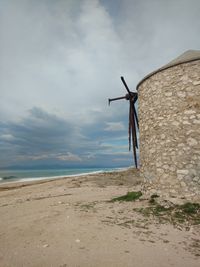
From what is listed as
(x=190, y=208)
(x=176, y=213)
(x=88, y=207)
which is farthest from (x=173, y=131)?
(x=88, y=207)

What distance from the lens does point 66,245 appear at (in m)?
4.89

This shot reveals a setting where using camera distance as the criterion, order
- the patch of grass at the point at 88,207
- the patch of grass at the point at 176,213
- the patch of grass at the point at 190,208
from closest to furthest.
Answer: the patch of grass at the point at 176,213, the patch of grass at the point at 190,208, the patch of grass at the point at 88,207

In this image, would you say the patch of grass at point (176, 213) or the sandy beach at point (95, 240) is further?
the patch of grass at point (176, 213)

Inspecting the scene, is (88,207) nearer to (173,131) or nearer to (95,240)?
(95,240)

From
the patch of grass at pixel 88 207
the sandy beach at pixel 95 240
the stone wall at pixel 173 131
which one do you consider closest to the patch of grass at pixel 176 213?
the sandy beach at pixel 95 240

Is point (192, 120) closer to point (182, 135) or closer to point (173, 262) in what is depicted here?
point (182, 135)

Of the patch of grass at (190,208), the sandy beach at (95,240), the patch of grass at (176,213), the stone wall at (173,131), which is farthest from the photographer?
the stone wall at (173,131)

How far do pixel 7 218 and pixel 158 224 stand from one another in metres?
4.81

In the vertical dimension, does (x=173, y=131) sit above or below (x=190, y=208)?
above

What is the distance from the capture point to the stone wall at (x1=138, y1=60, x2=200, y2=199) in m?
7.68

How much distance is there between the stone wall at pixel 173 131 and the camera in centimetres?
768

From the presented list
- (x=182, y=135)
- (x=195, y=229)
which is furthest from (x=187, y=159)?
(x=195, y=229)

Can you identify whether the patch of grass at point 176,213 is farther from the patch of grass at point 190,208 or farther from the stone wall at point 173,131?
the stone wall at point 173,131

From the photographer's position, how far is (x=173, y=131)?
8172mm
